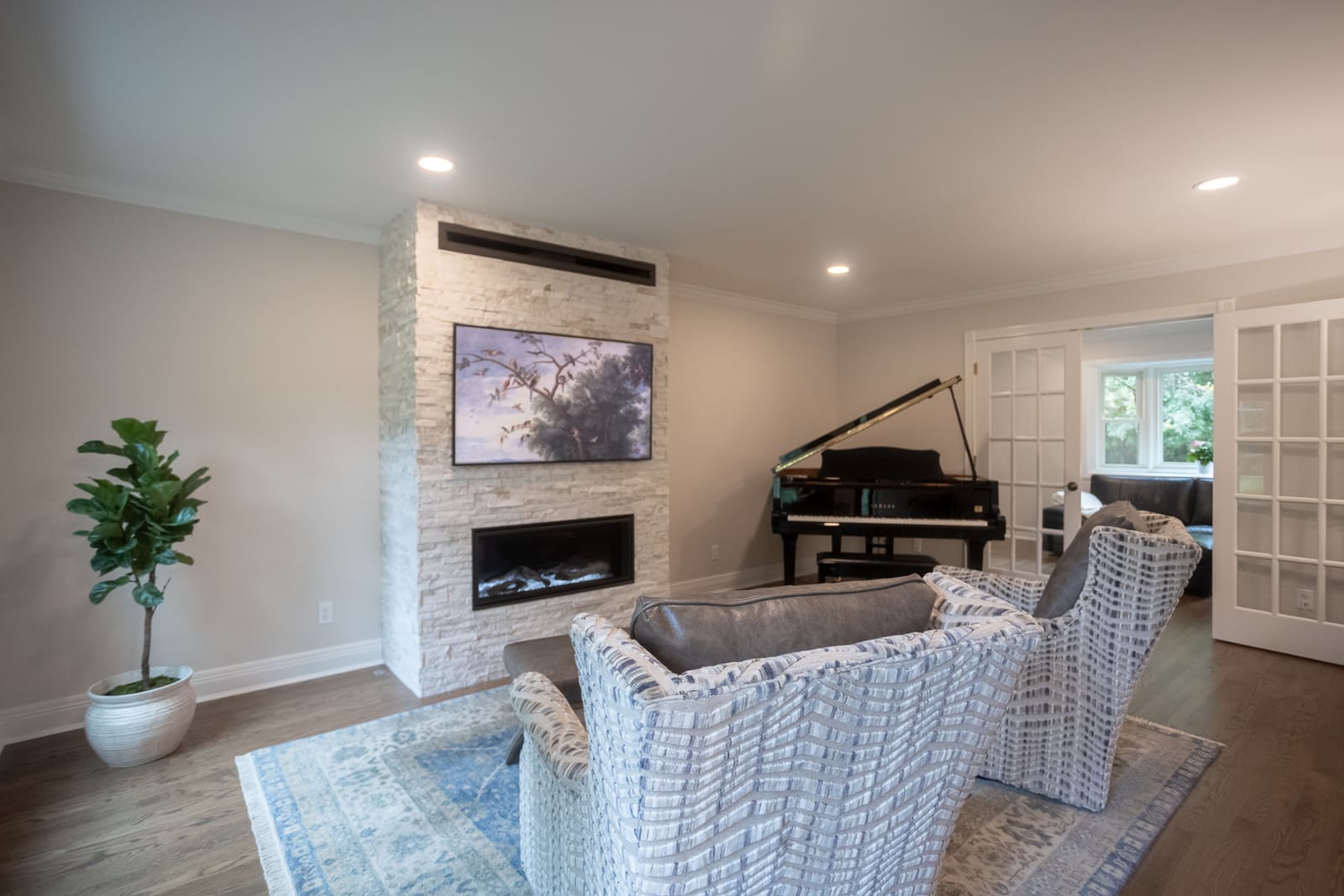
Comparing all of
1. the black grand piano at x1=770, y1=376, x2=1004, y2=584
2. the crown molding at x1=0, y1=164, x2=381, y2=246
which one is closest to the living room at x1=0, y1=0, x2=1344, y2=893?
the crown molding at x1=0, y1=164, x2=381, y2=246

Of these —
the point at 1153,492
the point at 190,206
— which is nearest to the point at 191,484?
the point at 190,206

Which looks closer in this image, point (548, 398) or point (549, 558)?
point (548, 398)

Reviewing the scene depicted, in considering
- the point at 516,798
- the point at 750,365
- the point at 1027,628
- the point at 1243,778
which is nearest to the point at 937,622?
the point at 1027,628

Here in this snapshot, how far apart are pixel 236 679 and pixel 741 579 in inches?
135

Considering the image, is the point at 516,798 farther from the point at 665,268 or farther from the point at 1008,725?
the point at 665,268

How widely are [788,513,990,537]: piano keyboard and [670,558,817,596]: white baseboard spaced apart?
91 cm

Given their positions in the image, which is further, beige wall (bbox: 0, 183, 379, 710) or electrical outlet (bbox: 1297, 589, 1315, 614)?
electrical outlet (bbox: 1297, 589, 1315, 614)

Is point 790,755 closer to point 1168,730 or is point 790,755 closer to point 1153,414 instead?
point 1168,730

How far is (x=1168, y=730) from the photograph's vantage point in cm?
275

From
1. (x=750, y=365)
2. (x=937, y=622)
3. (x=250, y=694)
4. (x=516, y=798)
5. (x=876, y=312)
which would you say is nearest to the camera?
(x=937, y=622)

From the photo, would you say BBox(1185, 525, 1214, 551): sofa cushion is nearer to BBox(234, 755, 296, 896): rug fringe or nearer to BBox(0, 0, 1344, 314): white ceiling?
BBox(0, 0, 1344, 314): white ceiling

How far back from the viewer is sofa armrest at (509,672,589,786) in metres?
1.42

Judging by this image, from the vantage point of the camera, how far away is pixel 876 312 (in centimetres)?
563

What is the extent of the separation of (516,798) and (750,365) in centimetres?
372
